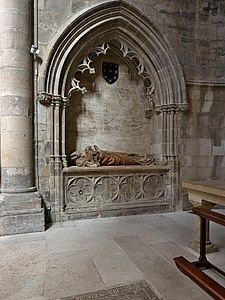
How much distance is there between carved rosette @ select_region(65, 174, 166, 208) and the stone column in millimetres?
670

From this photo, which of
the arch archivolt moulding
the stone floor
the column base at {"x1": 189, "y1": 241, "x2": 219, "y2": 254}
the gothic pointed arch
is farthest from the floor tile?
the gothic pointed arch

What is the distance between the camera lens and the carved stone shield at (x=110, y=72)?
15.7 feet

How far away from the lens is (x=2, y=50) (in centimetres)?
333

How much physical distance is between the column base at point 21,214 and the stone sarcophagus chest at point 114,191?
57cm

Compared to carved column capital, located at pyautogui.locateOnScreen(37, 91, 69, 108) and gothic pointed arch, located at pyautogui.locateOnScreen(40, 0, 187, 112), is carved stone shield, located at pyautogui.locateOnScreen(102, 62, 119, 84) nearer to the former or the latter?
gothic pointed arch, located at pyautogui.locateOnScreen(40, 0, 187, 112)

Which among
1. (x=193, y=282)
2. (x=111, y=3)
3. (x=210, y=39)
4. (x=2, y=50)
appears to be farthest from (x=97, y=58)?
(x=193, y=282)

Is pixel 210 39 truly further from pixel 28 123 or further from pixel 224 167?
pixel 28 123

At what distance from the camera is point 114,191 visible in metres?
4.16

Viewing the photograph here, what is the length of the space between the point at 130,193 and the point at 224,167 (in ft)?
6.73

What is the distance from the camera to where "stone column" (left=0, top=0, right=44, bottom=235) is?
3299 millimetres

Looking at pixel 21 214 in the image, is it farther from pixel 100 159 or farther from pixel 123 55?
pixel 123 55

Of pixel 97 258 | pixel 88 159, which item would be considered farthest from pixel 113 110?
pixel 97 258

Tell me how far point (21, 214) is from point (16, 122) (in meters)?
1.26

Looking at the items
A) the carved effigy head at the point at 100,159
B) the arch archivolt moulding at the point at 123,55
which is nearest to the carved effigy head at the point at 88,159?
the carved effigy head at the point at 100,159
